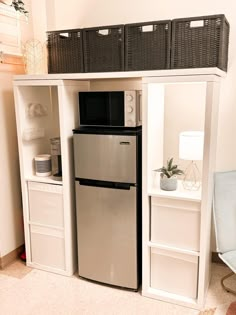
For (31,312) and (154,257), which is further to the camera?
(154,257)

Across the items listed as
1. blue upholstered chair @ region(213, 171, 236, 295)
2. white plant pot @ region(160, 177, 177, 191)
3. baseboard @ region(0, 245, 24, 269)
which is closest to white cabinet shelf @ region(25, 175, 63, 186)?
baseboard @ region(0, 245, 24, 269)

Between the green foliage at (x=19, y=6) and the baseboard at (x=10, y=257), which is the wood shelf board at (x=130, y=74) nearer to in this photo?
the green foliage at (x=19, y=6)

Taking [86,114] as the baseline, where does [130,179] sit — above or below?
below

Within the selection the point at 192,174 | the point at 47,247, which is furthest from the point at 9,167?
the point at 192,174

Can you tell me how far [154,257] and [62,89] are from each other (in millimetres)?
1451

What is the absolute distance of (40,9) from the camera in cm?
288

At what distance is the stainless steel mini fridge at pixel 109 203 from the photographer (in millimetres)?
2232

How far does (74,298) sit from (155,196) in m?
1.00

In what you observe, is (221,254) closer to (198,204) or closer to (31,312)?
(198,204)

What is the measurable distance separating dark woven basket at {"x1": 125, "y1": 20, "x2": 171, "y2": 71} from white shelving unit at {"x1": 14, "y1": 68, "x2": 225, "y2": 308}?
87 millimetres

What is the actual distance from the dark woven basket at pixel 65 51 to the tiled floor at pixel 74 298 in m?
1.71

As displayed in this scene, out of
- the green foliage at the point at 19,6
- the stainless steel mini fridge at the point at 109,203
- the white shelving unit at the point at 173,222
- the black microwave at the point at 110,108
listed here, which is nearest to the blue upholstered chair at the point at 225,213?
the white shelving unit at the point at 173,222

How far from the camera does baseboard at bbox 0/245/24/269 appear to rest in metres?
2.72

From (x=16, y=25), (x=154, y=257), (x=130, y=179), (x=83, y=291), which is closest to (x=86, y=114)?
(x=130, y=179)
